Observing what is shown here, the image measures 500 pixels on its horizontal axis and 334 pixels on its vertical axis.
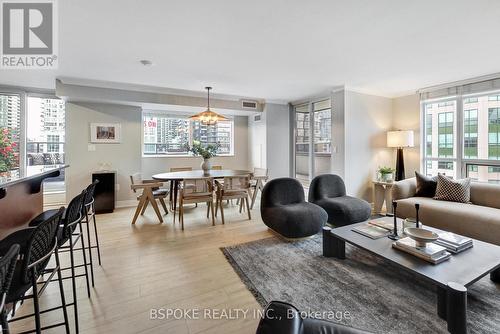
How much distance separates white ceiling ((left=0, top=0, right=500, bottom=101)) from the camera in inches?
76.6

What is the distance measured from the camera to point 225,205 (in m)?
4.91

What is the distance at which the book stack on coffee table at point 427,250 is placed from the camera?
5.65 feet

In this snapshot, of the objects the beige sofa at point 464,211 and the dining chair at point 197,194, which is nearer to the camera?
the beige sofa at point 464,211

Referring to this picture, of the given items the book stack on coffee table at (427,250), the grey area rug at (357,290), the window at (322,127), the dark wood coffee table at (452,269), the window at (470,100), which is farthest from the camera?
the window at (322,127)

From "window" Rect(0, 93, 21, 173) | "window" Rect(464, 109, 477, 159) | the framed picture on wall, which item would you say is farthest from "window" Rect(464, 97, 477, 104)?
"window" Rect(0, 93, 21, 173)

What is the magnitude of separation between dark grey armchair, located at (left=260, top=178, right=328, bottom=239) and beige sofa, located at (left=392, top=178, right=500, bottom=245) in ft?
4.43

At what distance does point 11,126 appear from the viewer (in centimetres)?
430

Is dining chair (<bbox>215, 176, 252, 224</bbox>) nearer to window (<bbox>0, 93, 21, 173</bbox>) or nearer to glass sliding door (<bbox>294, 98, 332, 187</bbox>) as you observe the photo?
glass sliding door (<bbox>294, 98, 332, 187</bbox>)

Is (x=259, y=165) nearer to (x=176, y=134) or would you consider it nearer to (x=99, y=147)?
(x=176, y=134)

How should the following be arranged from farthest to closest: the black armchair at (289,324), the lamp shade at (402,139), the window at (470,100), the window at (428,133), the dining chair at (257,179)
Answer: the dining chair at (257,179), the window at (428,133), the lamp shade at (402,139), the window at (470,100), the black armchair at (289,324)

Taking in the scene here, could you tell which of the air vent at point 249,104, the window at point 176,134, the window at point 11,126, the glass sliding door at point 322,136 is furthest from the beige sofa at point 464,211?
the window at point 11,126

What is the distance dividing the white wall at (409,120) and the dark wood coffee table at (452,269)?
9.47 feet

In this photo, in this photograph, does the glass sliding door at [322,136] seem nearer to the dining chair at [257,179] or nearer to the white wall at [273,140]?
the white wall at [273,140]

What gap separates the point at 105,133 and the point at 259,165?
3.40 meters
